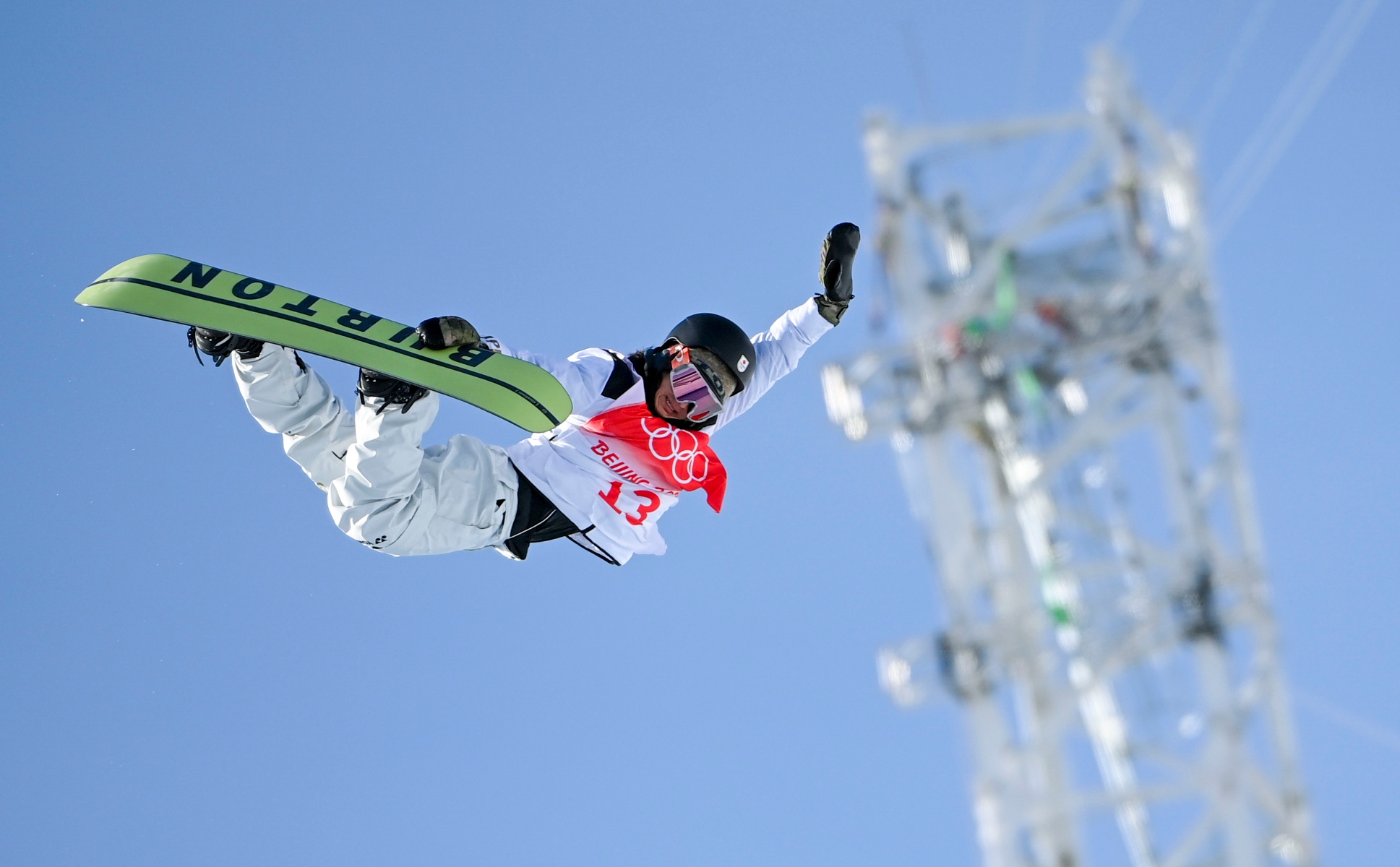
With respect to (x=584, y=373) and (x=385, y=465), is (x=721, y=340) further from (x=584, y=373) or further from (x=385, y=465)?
(x=385, y=465)

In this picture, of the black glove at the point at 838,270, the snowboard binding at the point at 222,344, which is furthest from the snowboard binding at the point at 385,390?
the black glove at the point at 838,270

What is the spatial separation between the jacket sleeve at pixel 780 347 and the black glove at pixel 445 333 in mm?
1376

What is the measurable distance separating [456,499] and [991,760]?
3.43m

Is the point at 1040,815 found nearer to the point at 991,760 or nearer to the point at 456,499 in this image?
the point at 991,760

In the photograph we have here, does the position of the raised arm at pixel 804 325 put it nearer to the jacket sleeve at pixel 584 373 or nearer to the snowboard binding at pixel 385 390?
the jacket sleeve at pixel 584 373

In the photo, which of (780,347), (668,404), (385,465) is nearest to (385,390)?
(385,465)

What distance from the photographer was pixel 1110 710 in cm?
837

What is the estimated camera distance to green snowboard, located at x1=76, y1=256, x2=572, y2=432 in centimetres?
592

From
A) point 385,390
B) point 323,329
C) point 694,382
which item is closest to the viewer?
point 385,390

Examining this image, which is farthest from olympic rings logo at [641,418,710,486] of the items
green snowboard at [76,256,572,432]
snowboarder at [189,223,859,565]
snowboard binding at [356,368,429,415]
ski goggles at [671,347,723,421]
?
snowboard binding at [356,368,429,415]

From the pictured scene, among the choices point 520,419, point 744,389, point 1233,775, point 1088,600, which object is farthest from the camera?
point 1088,600

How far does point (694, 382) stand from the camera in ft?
21.1

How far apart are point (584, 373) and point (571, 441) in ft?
1.09

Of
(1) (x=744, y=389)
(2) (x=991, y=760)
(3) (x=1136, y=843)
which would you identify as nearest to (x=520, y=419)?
(1) (x=744, y=389)
